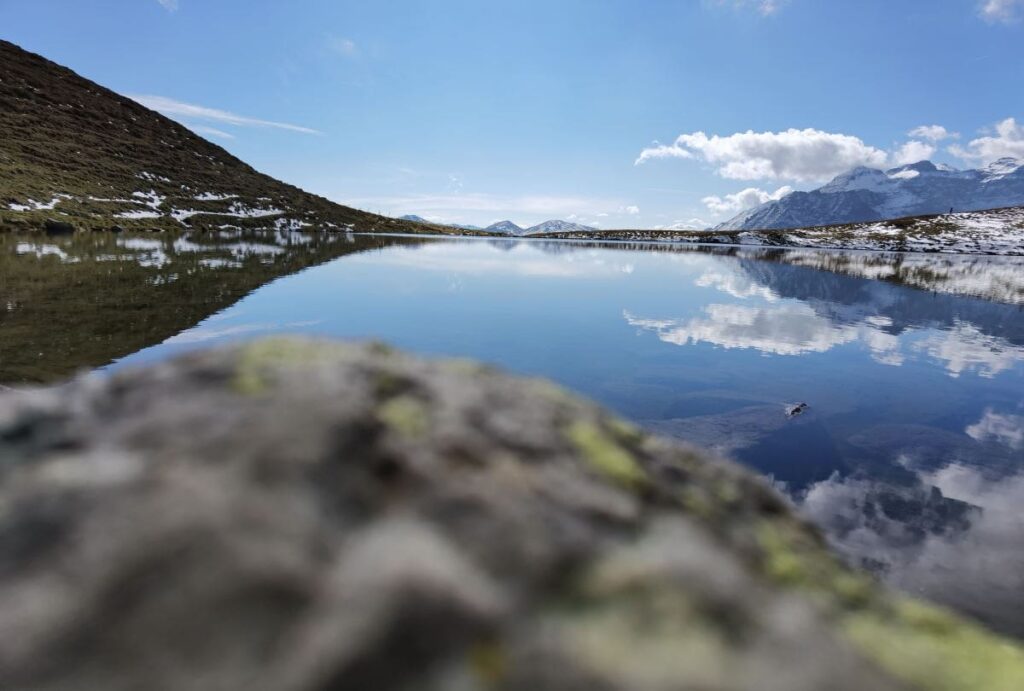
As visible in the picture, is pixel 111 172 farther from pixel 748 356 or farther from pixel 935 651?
pixel 935 651

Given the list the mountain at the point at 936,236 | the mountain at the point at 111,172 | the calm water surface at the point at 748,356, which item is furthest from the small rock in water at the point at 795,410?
the mountain at the point at 936,236

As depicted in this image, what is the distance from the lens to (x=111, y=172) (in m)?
112

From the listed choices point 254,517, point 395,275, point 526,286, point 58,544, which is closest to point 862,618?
point 254,517

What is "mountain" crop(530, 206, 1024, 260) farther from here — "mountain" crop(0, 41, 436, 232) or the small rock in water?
"mountain" crop(0, 41, 436, 232)

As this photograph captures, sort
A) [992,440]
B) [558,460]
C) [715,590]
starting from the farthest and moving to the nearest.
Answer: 1. [992,440]
2. [558,460]
3. [715,590]

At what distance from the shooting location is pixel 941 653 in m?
3.08

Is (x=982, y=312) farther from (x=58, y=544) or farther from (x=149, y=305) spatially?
(x=149, y=305)

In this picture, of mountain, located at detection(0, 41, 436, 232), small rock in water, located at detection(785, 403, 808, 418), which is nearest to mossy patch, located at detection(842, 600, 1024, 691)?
small rock in water, located at detection(785, 403, 808, 418)

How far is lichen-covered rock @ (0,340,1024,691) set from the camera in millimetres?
2174

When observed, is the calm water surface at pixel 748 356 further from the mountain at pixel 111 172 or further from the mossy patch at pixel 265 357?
the mountain at pixel 111 172

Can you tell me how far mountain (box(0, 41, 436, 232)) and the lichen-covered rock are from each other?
80932 mm

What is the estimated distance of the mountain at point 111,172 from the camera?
262ft

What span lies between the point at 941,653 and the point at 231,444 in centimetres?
477

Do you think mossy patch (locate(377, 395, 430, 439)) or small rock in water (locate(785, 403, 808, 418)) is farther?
small rock in water (locate(785, 403, 808, 418))
